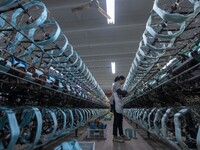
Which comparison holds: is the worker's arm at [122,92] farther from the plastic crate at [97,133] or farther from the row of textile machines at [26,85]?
the row of textile machines at [26,85]

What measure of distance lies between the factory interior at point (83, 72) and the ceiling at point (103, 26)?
3 cm

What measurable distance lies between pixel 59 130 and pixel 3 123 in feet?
4.56

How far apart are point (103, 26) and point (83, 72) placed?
5.41 ft

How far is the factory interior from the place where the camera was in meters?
1.92

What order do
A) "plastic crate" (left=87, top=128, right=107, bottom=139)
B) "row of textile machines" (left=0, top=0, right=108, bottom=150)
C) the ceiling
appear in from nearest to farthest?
"row of textile machines" (left=0, top=0, right=108, bottom=150) → "plastic crate" (left=87, top=128, right=107, bottom=139) → the ceiling

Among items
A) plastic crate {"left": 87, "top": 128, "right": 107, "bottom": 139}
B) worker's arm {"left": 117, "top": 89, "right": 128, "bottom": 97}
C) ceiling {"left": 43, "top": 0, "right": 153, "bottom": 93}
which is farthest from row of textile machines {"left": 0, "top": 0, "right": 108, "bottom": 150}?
ceiling {"left": 43, "top": 0, "right": 153, "bottom": 93}

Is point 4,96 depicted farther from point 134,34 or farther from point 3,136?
point 134,34

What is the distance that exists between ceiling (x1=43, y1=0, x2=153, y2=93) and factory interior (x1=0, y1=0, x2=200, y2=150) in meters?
0.03

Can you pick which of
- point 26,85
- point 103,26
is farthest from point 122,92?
point 103,26

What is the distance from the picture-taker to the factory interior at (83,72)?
1924 millimetres

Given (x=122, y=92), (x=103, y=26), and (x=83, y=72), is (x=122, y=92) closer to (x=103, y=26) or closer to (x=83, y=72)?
(x=83, y=72)

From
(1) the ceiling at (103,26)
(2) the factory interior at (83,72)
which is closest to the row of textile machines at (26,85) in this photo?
(2) the factory interior at (83,72)

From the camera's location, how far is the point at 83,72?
17.2 feet

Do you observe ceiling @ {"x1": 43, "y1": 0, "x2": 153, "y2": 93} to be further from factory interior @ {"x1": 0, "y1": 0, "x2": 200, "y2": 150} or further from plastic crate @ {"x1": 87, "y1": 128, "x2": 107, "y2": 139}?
plastic crate @ {"x1": 87, "y1": 128, "x2": 107, "y2": 139}
